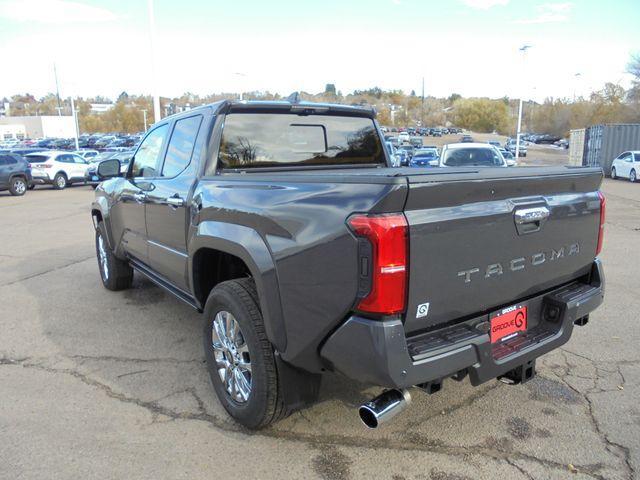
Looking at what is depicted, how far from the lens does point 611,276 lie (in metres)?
6.72

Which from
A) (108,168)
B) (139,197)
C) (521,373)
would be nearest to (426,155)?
(108,168)

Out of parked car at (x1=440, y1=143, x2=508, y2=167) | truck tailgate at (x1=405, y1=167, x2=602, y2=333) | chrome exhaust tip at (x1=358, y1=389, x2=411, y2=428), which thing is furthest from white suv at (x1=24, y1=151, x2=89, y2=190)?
truck tailgate at (x1=405, y1=167, x2=602, y2=333)

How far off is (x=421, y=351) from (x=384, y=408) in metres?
0.34

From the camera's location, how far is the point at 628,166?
25.9 metres

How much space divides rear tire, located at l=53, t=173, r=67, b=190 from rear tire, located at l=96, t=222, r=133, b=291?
19307 mm

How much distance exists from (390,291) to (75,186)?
26.6 m

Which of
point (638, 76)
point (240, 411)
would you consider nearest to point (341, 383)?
point (240, 411)

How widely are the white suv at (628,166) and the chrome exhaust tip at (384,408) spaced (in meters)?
27.5

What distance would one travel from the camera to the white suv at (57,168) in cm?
2283

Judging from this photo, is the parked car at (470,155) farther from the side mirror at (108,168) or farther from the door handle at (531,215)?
the door handle at (531,215)

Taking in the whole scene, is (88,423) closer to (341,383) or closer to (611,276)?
(341,383)

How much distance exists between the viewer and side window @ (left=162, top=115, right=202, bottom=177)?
3.95 m

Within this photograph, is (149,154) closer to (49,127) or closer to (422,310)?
(422,310)

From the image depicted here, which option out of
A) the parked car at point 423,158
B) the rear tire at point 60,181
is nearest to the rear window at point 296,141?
the parked car at point 423,158
